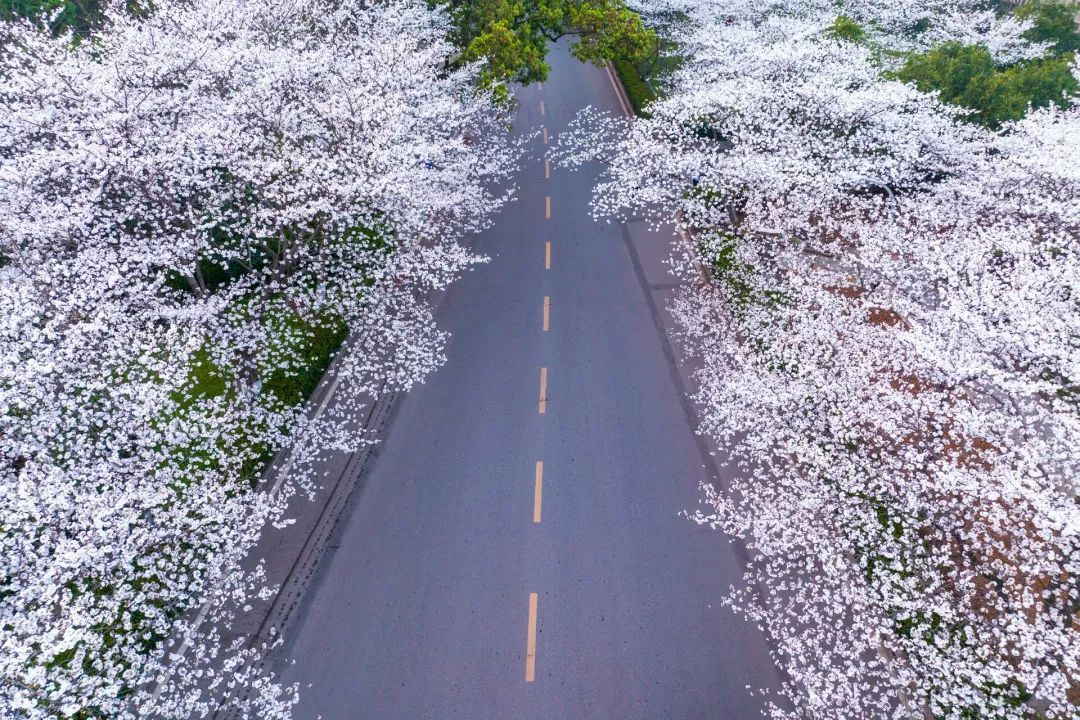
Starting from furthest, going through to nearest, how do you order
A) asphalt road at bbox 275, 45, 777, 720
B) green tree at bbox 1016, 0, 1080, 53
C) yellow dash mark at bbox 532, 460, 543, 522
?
green tree at bbox 1016, 0, 1080, 53, yellow dash mark at bbox 532, 460, 543, 522, asphalt road at bbox 275, 45, 777, 720

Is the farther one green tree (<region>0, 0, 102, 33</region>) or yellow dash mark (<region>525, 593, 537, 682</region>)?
green tree (<region>0, 0, 102, 33</region>)

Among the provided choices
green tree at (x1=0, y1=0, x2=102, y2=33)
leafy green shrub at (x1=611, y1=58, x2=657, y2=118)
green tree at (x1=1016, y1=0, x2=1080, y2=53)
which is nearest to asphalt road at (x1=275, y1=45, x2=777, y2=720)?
leafy green shrub at (x1=611, y1=58, x2=657, y2=118)

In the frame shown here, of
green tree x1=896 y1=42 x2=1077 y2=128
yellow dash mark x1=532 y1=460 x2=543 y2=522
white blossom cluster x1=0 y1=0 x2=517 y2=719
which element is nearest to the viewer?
white blossom cluster x1=0 y1=0 x2=517 y2=719

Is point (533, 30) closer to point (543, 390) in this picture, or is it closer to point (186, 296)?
point (543, 390)

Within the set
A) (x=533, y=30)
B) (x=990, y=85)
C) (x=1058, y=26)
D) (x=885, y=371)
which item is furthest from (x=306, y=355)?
(x=1058, y=26)

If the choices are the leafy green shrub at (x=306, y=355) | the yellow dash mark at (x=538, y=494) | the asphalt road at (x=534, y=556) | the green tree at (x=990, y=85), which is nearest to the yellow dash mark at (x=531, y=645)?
the asphalt road at (x=534, y=556)

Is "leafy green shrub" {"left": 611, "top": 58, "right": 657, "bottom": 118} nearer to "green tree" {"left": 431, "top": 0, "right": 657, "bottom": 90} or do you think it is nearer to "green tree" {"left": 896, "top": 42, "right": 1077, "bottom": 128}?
"green tree" {"left": 431, "top": 0, "right": 657, "bottom": 90}

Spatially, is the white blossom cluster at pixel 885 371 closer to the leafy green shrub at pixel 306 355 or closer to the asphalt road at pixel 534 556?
the asphalt road at pixel 534 556

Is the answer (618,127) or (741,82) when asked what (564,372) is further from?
(618,127)

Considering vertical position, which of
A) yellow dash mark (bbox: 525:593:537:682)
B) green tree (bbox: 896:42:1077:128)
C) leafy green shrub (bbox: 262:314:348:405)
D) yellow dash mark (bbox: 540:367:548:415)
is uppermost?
green tree (bbox: 896:42:1077:128)
